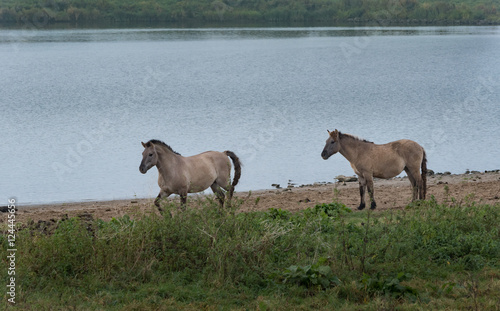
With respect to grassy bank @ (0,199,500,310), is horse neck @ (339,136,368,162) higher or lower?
higher

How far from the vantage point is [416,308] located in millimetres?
6273

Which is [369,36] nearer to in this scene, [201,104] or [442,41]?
[442,41]

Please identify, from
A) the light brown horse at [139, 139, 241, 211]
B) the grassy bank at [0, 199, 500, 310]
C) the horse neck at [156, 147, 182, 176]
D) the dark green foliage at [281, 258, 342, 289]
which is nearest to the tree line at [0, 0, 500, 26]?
the light brown horse at [139, 139, 241, 211]

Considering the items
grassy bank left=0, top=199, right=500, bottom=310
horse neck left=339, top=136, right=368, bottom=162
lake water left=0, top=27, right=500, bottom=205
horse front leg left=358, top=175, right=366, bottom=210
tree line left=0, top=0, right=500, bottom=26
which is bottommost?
lake water left=0, top=27, right=500, bottom=205

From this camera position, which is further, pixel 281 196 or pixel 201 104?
pixel 201 104

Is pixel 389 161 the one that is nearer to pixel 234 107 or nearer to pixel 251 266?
pixel 251 266

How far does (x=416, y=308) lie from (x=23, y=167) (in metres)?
13.8

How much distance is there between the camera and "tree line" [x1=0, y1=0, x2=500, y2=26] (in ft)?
291

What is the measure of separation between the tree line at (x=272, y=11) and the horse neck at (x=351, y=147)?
7911 cm

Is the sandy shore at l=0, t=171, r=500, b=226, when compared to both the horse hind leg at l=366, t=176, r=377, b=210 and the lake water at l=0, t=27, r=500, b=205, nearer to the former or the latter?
the horse hind leg at l=366, t=176, r=377, b=210

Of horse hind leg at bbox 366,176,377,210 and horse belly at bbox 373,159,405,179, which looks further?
horse belly at bbox 373,159,405,179

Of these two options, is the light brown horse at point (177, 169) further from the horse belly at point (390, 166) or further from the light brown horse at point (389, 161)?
the horse belly at point (390, 166)

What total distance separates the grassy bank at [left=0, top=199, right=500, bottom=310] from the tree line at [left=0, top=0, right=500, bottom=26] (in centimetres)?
8336

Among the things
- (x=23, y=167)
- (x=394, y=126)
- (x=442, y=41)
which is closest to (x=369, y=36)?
(x=442, y=41)
